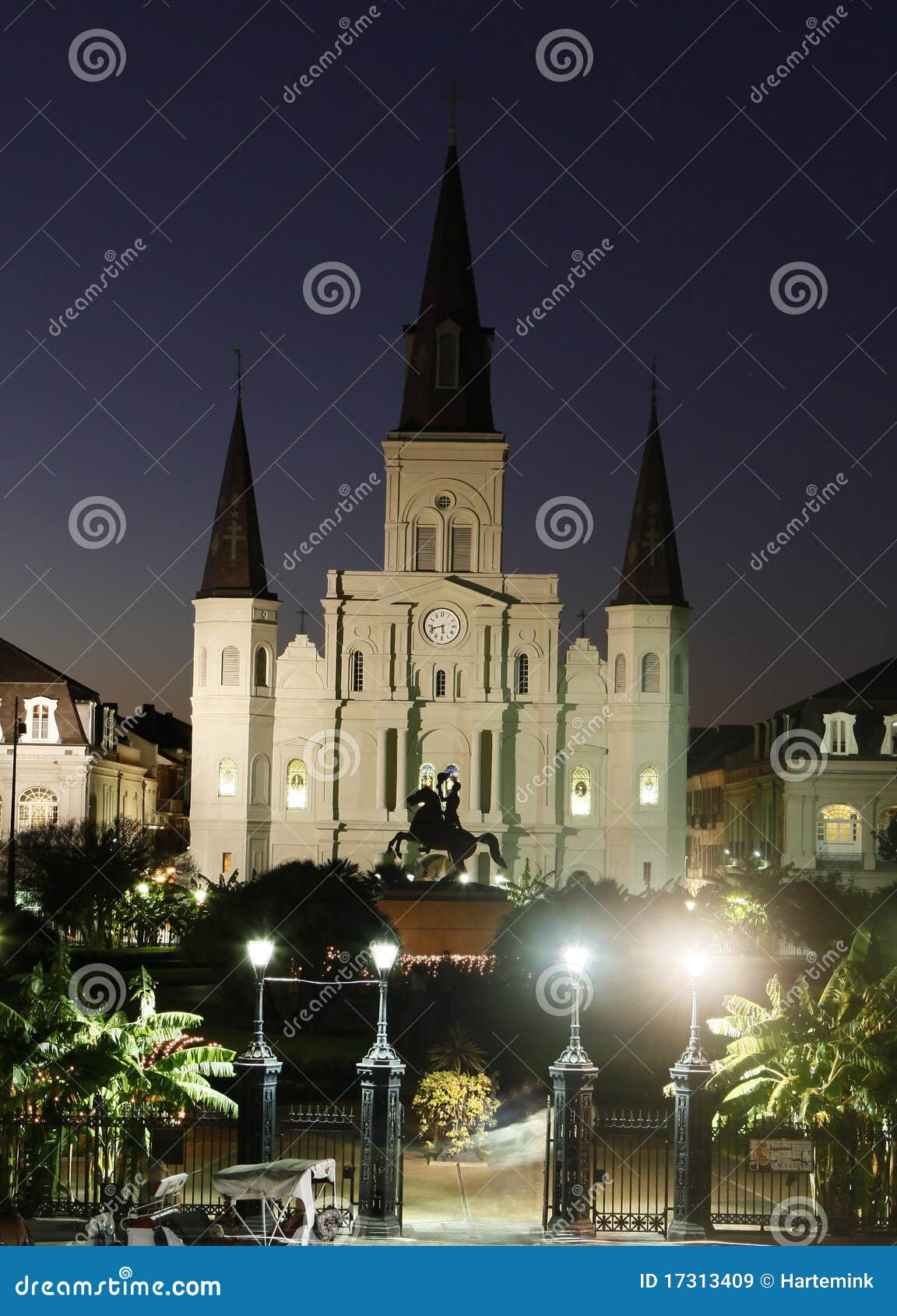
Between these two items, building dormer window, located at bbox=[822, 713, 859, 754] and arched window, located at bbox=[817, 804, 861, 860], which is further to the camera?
building dormer window, located at bbox=[822, 713, 859, 754]

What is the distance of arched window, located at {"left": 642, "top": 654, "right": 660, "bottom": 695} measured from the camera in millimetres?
76188

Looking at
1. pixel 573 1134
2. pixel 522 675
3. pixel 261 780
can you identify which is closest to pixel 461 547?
pixel 522 675

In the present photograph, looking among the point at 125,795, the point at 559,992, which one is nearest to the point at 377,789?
the point at 125,795

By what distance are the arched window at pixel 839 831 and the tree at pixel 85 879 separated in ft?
107

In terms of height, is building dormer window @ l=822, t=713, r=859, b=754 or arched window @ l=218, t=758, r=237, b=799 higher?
building dormer window @ l=822, t=713, r=859, b=754

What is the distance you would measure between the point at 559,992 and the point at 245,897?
10.4 meters

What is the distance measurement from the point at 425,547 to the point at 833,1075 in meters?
59.2

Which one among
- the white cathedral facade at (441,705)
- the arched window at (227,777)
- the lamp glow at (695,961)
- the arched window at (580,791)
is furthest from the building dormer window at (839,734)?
the lamp glow at (695,961)

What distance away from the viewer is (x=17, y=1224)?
626 inches

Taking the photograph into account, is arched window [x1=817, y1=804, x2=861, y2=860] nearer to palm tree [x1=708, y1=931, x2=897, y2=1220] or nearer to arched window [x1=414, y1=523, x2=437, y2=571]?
arched window [x1=414, y1=523, x2=437, y2=571]

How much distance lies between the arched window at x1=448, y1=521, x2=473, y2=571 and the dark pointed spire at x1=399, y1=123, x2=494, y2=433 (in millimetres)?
4665

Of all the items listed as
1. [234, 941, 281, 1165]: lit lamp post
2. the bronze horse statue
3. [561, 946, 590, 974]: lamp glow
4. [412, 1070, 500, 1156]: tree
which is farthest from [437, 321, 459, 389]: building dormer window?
[234, 941, 281, 1165]: lit lamp post

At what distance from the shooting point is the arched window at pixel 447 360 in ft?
267

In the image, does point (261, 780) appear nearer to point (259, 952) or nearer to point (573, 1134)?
point (259, 952)
